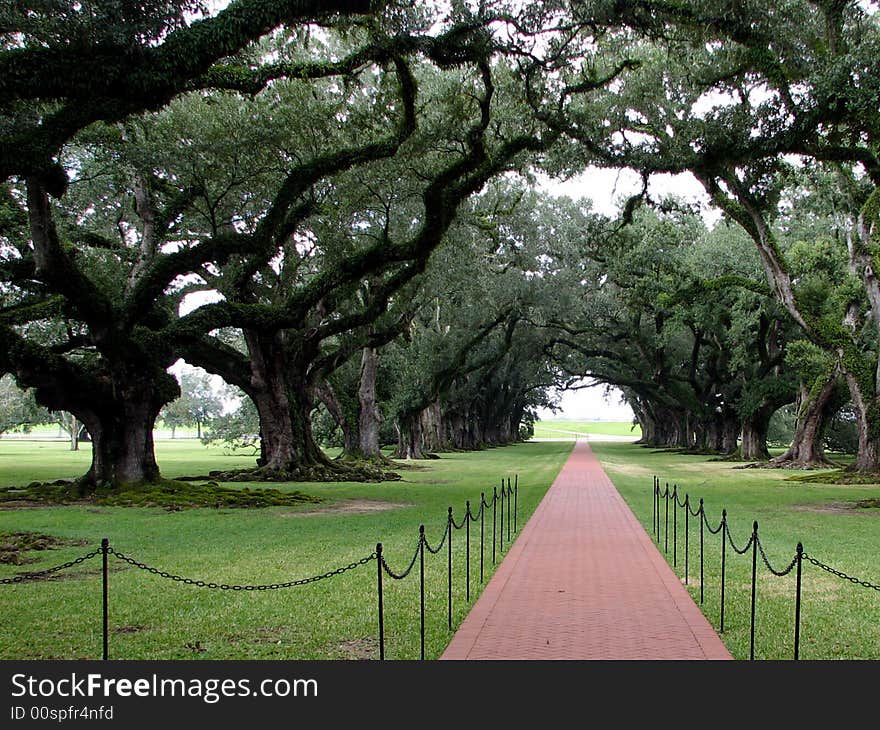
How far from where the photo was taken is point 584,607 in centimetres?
844

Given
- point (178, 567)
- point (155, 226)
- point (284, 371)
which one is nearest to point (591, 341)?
point (284, 371)

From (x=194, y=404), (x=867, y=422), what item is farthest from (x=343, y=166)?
(x=194, y=404)

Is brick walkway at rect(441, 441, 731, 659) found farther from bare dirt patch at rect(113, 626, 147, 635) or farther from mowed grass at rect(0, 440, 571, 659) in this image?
bare dirt patch at rect(113, 626, 147, 635)

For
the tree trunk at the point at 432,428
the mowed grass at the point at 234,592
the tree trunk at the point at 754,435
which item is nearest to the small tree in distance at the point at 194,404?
the tree trunk at the point at 432,428

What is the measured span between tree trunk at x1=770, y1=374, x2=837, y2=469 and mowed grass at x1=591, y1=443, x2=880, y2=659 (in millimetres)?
9514

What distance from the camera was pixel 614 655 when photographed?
6695 millimetres

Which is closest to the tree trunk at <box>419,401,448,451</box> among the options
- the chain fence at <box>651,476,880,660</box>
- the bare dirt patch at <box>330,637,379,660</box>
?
the chain fence at <box>651,476,880,660</box>

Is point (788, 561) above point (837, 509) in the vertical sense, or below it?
above

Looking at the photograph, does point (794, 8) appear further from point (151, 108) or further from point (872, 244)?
point (151, 108)

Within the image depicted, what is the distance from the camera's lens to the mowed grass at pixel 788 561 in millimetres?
7582

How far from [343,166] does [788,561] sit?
13103mm

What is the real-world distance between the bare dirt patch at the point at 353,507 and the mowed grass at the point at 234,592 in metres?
0.09

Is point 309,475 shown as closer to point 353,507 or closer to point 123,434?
point 123,434
